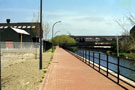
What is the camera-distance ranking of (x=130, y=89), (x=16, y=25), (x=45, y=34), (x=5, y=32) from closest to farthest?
(x=130, y=89)
(x=45, y=34)
(x=5, y=32)
(x=16, y=25)

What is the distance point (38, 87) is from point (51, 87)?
511 mm

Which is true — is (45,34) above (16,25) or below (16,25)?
below

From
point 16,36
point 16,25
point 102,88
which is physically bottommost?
point 102,88

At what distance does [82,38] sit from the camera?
5920 inches

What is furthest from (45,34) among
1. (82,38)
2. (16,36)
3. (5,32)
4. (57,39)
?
(82,38)

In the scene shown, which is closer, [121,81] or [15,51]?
[121,81]

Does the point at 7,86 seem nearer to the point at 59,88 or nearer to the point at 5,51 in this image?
the point at 59,88

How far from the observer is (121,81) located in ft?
29.8

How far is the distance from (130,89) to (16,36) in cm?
5166

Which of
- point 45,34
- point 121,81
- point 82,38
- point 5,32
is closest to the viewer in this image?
point 121,81

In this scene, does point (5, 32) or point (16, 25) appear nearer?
point (5, 32)

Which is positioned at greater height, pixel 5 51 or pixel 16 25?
pixel 16 25

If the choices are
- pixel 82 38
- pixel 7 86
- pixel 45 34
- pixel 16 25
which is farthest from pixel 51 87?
pixel 82 38

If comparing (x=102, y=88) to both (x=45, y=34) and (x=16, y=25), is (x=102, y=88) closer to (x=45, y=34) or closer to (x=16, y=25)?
(x=45, y=34)
